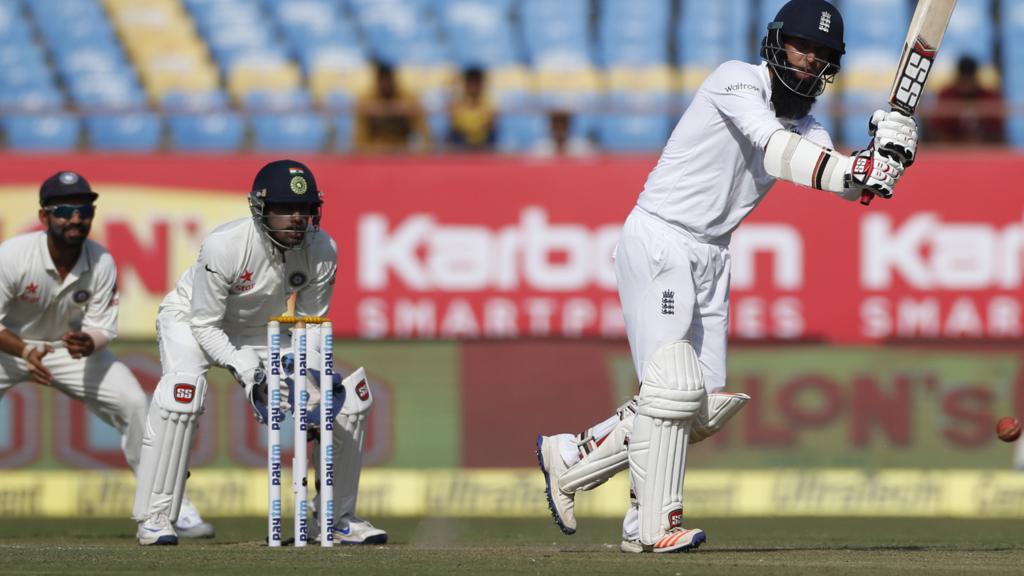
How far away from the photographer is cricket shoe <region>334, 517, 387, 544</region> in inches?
311

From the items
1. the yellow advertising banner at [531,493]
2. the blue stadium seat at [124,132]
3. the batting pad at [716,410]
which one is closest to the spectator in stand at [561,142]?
the yellow advertising banner at [531,493]

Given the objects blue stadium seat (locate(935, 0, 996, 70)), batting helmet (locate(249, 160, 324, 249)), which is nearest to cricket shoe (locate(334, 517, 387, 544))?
batting helmet (locate(249, 160, 324, 249))

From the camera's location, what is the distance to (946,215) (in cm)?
1318

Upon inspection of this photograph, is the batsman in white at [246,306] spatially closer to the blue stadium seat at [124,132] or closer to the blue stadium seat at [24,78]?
the blue stadium seat at [124,132]

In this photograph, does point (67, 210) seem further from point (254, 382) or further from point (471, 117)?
point (471, 117)

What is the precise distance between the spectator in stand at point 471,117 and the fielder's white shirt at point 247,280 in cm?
545

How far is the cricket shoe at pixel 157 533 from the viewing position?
7871 mm

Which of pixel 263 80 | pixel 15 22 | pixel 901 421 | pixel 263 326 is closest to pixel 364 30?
pixel 263 80

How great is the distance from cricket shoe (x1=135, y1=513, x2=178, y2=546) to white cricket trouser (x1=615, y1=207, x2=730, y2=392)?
7.70ft

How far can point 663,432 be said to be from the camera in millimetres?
6926

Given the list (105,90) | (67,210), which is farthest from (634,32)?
(67,210)

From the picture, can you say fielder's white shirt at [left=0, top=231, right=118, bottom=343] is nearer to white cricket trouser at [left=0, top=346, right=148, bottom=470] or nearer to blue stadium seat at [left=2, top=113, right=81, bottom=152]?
white cricket trouser at [left=0, top=346, right=148, bottom=470]

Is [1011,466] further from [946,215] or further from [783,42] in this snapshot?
[783,42]

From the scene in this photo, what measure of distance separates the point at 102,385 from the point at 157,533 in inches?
62.7
